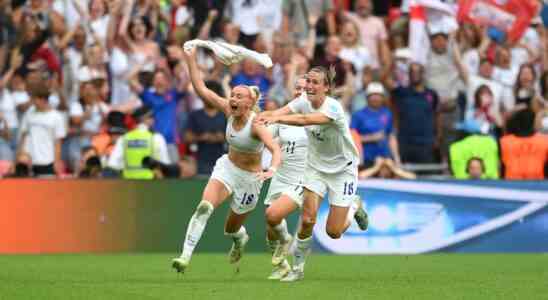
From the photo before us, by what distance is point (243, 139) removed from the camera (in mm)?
16047

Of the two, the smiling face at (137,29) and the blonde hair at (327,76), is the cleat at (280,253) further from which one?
the smiling face at (137,29)

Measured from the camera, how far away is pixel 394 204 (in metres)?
22.2

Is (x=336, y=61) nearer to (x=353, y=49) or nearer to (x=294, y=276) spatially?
(x=353, y=49)

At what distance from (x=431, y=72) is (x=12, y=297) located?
41.8ft

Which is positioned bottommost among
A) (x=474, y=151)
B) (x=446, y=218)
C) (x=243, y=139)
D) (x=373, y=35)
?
(x=446, y=218)

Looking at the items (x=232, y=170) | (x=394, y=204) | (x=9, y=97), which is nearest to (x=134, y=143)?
(x=9, y=97)

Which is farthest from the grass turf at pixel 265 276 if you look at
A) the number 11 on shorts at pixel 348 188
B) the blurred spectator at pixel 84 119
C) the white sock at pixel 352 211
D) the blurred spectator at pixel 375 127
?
the blurred spectator at pixel 84 119

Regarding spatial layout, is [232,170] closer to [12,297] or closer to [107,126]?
[12,297]

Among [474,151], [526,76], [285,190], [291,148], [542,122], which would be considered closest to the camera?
[285,190]

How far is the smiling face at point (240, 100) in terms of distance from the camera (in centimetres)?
1566

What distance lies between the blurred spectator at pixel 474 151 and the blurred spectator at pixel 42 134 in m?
6.39

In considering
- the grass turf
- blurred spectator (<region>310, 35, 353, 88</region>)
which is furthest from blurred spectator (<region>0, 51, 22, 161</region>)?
blurred spectator (<region>310, 35, 353, 88</region>)

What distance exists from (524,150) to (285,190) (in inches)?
250

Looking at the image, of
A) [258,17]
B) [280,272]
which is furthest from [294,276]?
[258,17]
